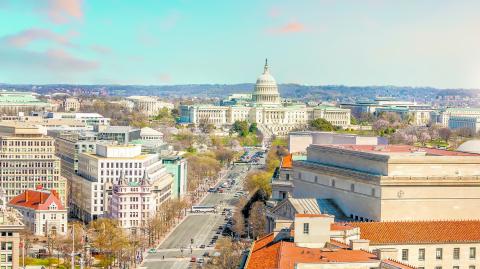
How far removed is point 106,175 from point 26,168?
9.89 meters

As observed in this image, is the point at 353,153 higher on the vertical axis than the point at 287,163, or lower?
higher

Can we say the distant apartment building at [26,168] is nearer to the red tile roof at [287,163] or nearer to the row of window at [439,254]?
the red tile roof at [287,163]

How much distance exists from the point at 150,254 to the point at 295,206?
2807 cm

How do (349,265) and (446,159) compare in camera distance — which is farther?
(446,159)

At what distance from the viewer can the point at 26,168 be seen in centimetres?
10969

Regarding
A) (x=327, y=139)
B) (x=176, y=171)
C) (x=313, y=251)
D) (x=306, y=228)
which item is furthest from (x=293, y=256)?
(x=176, y=171)

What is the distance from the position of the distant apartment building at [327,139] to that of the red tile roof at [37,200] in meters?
24.5

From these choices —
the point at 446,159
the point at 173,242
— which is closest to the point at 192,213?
the point at 173,242

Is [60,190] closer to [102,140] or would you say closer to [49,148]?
[49,148]

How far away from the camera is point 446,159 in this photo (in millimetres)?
59781

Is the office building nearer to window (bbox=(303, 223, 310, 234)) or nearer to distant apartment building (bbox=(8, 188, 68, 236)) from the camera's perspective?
window (bbox=(303, 223, 310, 234))

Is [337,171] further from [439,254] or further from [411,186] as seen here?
[439,254]

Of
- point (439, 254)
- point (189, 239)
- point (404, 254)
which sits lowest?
point (189, 239)

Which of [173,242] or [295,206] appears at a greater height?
[295,206]
